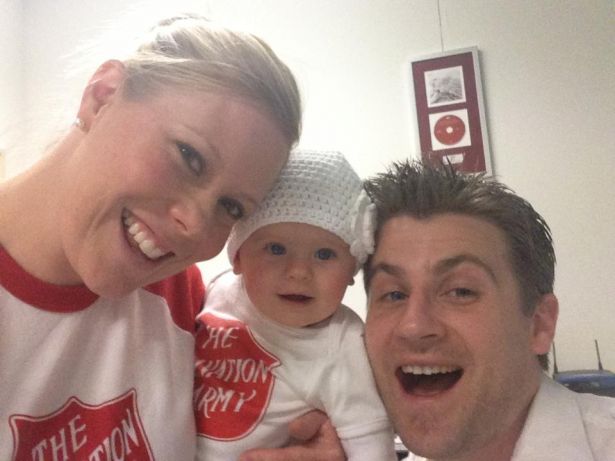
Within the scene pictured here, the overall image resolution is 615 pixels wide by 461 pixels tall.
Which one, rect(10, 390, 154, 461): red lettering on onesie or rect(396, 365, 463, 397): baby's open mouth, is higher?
rect(10, 390, 154, 461): red lettering on onesie

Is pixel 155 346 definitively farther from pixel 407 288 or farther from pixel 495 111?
pixel 495 111

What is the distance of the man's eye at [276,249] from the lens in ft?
3.21

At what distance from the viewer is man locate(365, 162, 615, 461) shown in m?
1.00

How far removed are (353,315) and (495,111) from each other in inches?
60.6

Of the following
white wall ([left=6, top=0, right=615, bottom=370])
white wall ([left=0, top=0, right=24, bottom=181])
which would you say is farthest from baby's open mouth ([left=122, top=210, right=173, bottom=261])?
white wall ([left=0, top=0, right=24, bottom=181])

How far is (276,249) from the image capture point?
983 mm

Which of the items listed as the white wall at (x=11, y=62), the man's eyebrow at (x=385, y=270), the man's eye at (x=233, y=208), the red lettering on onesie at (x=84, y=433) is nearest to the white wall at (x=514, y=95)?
the white wall at (x=11, y=62)

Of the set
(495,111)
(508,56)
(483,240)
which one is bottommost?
(483,240)

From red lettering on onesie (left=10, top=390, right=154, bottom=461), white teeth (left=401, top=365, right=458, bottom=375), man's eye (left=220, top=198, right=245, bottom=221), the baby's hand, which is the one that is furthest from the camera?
white teeth (left=401, top=365, right=458, bottom=375)

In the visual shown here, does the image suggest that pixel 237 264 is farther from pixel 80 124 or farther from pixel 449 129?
pixel 449 129

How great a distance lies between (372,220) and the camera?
101 cm

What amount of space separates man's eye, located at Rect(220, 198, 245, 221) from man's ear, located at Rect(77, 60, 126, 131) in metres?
0.21

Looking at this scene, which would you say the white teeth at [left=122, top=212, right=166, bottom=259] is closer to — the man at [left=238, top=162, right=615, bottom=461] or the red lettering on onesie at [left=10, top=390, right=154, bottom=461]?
the red lettering on onesie at [left=10, top=390, right=154, bottom=461]

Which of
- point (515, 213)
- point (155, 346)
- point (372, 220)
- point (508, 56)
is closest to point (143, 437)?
point (155, 346)
